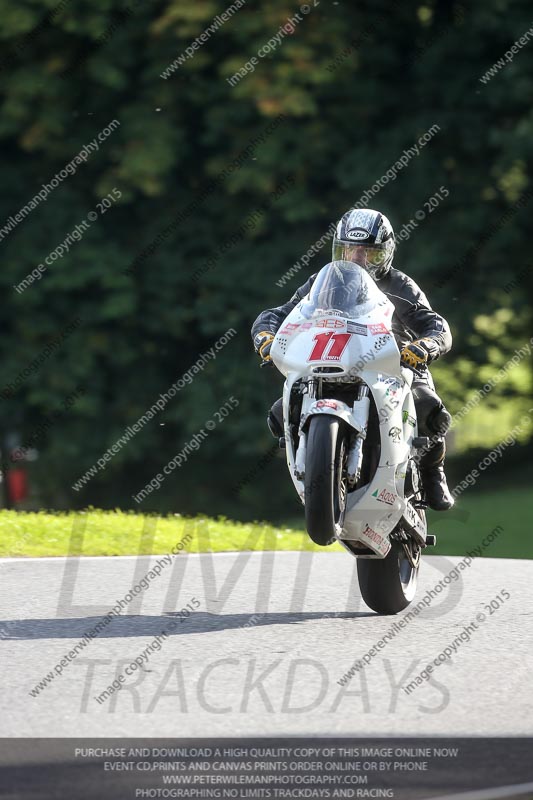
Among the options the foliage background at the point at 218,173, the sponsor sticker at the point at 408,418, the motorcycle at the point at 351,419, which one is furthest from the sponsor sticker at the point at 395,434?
the foliage background at the point at 218,173

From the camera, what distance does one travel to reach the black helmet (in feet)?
25.1

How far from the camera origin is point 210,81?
21797 mm

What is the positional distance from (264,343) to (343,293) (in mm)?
611

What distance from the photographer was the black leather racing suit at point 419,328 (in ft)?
25.5

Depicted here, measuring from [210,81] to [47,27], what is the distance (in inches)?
105

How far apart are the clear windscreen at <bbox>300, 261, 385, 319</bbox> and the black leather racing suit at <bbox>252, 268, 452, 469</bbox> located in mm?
392

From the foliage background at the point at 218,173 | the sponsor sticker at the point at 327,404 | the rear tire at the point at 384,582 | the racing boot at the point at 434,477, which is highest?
the sponsor sticker at the point at 327,404

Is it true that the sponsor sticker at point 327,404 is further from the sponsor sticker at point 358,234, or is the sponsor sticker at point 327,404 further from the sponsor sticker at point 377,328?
the sponsor sticker at point 358,234

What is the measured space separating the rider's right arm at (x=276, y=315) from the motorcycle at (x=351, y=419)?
43 cm

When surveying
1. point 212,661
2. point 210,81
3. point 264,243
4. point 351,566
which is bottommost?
point 264,243

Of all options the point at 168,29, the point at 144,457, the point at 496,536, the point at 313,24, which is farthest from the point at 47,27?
the point at 496,536

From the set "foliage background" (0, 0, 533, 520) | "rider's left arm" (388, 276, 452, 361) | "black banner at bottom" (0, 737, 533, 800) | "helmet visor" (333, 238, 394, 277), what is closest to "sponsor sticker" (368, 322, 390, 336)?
"rider's left arm" (388, 276, 452, 361)

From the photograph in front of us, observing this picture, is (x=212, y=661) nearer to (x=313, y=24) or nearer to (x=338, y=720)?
(x=338, y=720)

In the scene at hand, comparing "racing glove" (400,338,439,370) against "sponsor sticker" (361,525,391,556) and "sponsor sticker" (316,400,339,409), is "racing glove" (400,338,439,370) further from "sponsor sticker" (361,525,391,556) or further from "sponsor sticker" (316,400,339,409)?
"sponsor sticker" (361,525,391,556)
